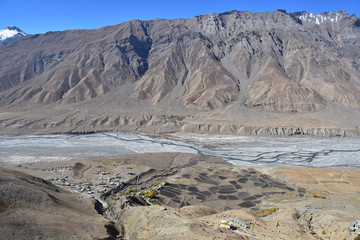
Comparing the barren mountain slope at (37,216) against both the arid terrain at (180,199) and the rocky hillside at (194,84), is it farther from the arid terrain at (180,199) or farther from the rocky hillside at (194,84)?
the rocky hillside at (194,84)

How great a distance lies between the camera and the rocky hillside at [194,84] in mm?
118750

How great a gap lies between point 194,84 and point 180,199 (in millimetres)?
121618

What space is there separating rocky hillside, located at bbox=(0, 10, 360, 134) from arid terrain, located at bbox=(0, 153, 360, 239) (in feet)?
183

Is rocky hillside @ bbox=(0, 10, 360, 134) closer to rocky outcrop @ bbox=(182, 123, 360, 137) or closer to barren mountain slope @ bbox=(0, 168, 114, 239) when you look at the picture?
rocky outcrop @ bbox=(182, 123, 360, 137)

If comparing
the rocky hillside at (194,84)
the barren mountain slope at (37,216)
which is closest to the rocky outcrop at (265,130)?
the rocky hillside at (194,84)

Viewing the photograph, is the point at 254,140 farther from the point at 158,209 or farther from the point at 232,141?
the point at 158,209

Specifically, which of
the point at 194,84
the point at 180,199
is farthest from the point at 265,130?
the point at 180,199

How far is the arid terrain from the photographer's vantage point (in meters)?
23.6

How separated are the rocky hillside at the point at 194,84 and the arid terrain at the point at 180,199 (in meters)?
55.8

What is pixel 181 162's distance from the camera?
207ft

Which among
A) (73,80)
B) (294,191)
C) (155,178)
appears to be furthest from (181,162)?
(73,80)

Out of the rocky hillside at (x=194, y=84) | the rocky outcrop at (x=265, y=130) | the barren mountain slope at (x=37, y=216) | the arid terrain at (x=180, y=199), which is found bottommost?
the arid terrain at (x=180, y=199)

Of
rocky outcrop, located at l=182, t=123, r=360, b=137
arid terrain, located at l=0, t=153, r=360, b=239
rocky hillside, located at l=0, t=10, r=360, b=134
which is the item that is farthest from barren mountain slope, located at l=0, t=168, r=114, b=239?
rocky hillside, located at l=0, t=10, r=360, b=134

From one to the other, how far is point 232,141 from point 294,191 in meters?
48.5
